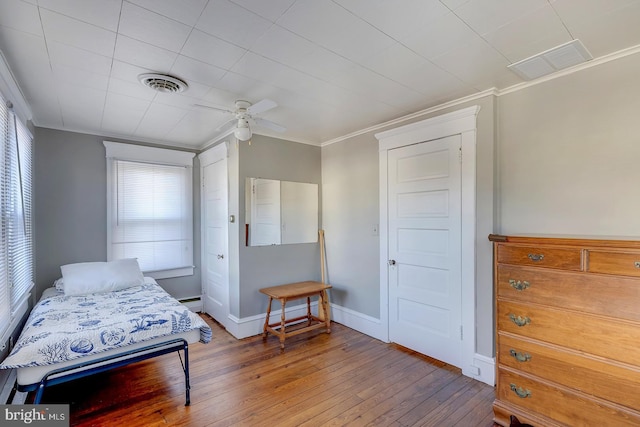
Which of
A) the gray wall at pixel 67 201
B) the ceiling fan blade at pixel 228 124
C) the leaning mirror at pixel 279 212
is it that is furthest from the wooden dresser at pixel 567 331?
the gray wall at pixel 67 201

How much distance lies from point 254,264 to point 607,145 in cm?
329

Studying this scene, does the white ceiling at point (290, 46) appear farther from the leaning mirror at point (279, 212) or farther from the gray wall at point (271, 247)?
the leaning mirror at point (279, 212)

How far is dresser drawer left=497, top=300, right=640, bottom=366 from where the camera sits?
1589mm

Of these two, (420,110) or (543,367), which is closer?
(543,367)

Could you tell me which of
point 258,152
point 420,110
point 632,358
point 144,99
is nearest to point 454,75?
point 420,110

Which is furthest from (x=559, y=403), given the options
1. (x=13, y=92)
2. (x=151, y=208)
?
(x=151, y=208)

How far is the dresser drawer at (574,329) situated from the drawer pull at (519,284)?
0.34 ft

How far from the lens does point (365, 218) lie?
3646 mm

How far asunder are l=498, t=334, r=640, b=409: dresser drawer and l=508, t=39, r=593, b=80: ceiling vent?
180cm

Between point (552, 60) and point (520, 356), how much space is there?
1.92 m

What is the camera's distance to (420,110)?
2967mm

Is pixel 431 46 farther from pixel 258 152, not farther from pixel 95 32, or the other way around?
pixel 258 152

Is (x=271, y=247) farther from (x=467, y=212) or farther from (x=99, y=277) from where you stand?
(x=467, y=212)

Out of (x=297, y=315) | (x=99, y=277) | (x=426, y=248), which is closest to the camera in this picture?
(x=426, y=248)
